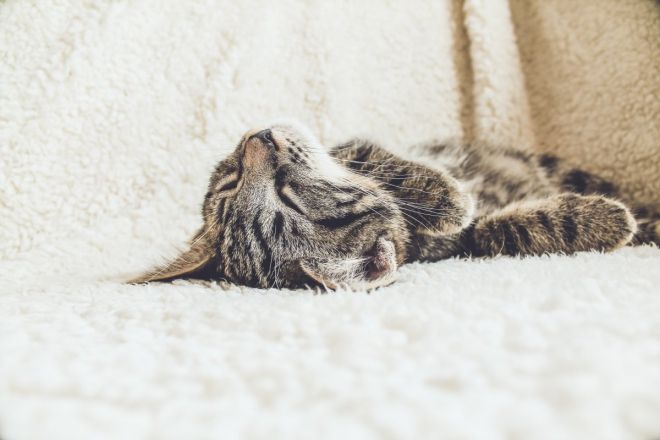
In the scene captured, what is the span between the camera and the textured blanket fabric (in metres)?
0.34

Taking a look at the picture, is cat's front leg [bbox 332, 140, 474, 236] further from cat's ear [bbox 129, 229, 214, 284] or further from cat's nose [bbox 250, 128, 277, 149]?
cat's ear [bbox 129, 229, 214, 284]

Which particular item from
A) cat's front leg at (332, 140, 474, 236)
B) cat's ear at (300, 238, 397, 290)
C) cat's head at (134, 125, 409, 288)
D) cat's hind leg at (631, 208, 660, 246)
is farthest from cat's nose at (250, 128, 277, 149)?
cat's hind leg at (631, 208, 660, 246)

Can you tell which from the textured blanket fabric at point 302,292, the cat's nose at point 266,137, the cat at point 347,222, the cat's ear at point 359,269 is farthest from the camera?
the cat's nose at point 266,137

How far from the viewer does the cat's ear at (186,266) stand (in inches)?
33.7

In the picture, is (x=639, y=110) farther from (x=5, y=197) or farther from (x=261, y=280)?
(x=5, y=197)

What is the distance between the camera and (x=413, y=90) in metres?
1.38

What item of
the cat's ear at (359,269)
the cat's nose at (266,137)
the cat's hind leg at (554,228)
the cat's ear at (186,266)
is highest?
the cat's nose at (266,137)

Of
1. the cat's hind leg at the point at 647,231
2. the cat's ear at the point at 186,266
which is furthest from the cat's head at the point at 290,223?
the cat's hind leg at the point at 647,231

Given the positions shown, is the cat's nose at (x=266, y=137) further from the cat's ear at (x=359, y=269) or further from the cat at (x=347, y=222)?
the cat's ear at (x=359, y=269)

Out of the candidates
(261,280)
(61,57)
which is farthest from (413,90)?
(61,57)

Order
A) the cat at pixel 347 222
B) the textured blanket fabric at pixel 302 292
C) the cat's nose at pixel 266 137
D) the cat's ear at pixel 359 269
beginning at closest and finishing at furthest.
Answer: the textured blanket fabric at pixel 302 292 → the cat's ear at pixel 359 269 → the cat at pixel 347 222 → the cat's nose at pixel 266 137

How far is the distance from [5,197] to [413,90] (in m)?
1.08

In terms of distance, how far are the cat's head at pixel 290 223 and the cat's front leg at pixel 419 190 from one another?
0.13 feet

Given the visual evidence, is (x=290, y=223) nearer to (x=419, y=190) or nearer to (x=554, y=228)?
(x=419, y=190)
